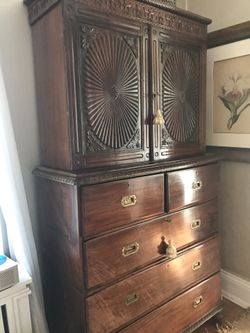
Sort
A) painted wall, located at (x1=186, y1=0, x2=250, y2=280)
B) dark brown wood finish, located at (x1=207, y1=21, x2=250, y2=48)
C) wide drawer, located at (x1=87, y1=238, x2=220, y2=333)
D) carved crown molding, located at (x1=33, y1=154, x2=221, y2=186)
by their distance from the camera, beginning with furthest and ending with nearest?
painted wall, located at (x1=186, y1=0, x2=250, y2=280), dark brown wood finish, located at (x1=207, y1=21, x2=250, y2=48), wide drawer, located at (x1=87, y1=238, x2=220, y2=333), carved crown molding, located at (x1=33, y1=154, x2=221, y2=186)

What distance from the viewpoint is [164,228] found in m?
1.54

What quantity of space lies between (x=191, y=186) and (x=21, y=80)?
107 cm

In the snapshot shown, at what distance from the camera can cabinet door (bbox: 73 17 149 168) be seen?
4.17 ft

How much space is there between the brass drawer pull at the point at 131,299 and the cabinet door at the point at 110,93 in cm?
66

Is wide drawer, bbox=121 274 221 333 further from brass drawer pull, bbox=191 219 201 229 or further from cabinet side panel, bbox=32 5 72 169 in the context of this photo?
cabinet side panel, bbox=32 5 72 169

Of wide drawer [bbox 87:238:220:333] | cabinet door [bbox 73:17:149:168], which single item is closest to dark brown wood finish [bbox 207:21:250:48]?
cabinet door [bbox 73:17:149:168]

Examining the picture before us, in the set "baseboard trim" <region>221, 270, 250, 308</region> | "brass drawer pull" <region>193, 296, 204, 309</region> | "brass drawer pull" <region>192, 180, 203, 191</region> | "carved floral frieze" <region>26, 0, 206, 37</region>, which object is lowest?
"baseboard trim" <region>221, 270, 250, 308</region>

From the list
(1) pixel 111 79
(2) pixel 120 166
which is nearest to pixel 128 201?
(2) pixel 120 166

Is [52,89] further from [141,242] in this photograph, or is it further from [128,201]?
[141,242]

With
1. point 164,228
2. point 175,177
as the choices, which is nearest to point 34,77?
point 175,177

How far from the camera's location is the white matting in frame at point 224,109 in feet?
6.04

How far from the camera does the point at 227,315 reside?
197 cm

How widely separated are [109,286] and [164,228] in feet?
1.33

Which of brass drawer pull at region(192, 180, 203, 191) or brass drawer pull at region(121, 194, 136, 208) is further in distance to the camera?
brass drawer pull at region(192, 180, 203, 191)
